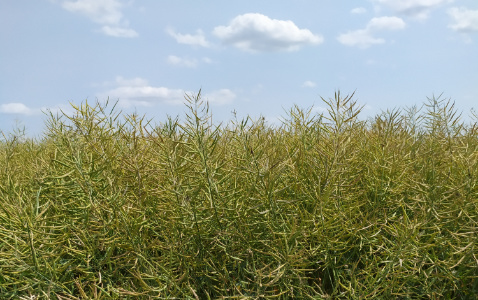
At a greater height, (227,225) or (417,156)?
(417,156)

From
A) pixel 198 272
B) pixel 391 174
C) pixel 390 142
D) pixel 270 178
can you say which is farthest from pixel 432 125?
pixel 198 272

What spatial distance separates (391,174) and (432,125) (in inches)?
45.8

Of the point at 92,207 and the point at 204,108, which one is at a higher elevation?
the point at 204,108

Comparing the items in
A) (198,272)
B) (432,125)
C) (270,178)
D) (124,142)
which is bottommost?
(198,272)

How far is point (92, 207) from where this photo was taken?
1979 millimetres

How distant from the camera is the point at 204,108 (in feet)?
6.17

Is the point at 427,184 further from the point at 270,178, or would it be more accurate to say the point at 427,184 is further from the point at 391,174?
the point at 270,178

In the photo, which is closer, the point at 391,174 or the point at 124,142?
the point at 391,174

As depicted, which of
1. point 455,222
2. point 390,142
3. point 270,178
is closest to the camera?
point 270,178

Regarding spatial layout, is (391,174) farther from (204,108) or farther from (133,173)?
(133,173)

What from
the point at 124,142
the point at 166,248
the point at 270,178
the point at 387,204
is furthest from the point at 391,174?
the point at 124,142

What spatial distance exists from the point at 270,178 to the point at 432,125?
187 centimetres

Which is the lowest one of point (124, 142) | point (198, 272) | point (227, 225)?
point (198, 272)

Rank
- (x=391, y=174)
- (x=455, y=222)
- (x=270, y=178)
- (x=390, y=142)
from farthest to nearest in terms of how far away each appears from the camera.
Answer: (x=390, y=142) < (x=391, y=174) < (x=455, y=222) < (x=270, y=178)
